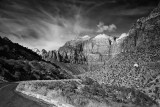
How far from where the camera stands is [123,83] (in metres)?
61.1

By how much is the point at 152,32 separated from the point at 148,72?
6719 cm

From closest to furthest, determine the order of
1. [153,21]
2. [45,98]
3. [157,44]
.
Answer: [45,98] → [157,44] → [153,21]

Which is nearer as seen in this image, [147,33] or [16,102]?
[16,102]

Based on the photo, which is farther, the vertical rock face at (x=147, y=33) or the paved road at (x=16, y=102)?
the vertical rock face at (x=147, y=33)

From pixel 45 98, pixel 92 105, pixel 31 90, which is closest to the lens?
pixel 92 105

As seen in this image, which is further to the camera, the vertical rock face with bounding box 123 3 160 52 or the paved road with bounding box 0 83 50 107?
the vertical rock face with bounding box 123 3 160 52

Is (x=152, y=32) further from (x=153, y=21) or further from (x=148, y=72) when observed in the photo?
(x=148, y=72)

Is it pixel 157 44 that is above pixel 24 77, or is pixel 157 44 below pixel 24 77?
above

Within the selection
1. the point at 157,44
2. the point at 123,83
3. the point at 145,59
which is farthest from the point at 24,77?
the point at 157,44

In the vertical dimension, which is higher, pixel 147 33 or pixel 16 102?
pixel 147 33

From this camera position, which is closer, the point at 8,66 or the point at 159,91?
the point at 159,91

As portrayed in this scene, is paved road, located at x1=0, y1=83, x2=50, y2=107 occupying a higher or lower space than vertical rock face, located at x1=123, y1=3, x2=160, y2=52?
lower

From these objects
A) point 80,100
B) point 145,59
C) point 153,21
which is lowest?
point 80,100

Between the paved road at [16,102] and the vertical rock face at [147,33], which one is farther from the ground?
the vertical rock face at [147,33]
